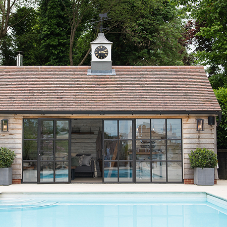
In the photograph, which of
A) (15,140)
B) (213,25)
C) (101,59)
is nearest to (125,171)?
(15,140)

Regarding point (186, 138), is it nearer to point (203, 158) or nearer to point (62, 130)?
point (203, 158)

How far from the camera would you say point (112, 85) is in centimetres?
1091

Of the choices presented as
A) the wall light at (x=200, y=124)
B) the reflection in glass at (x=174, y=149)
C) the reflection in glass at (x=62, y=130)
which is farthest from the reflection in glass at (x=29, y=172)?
the wall light at (x=200, y=124)

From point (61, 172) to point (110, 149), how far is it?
64.2 inches

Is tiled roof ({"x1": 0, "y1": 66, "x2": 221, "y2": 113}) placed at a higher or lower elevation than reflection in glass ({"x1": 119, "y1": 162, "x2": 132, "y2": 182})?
higher

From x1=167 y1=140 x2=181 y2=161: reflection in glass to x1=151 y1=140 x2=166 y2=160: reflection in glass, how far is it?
0.50ft

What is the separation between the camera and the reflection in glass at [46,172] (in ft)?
32.7

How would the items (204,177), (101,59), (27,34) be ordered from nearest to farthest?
(204,177) → (101,59) → (27,34)

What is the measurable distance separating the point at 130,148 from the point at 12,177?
3659 mm

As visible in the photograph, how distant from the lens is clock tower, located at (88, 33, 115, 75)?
1152 cm

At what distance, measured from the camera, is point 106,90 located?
10719 millimetres

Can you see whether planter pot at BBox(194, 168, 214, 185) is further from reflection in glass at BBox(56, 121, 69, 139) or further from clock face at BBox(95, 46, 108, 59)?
clock face at BBox(95, 46, 108, 59)

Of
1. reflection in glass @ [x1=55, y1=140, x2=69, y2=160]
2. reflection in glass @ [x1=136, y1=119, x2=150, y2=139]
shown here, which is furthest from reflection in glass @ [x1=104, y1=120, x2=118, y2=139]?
reflection in glass @ [x1=55, y1=140, x2=69, y2=160]
